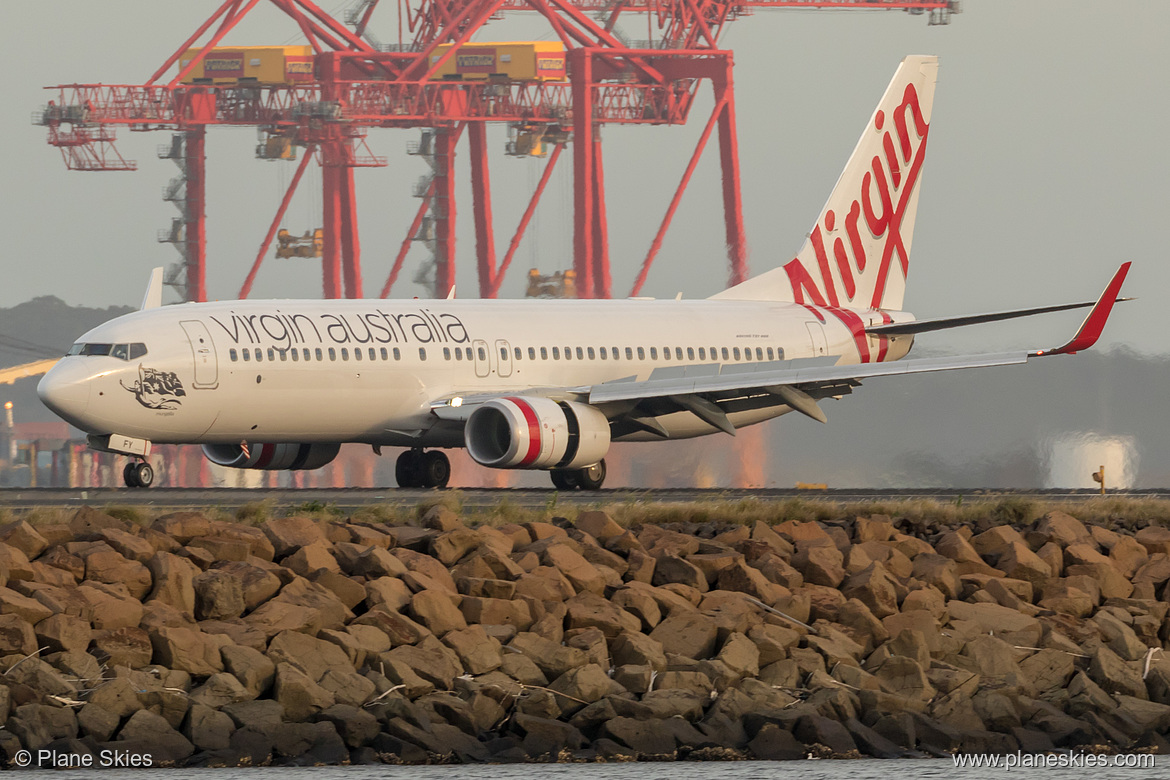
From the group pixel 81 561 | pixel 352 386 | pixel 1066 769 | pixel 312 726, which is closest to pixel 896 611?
pixel 1066 769

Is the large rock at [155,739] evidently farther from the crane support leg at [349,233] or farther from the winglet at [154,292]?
the crane support leg at [349,233]

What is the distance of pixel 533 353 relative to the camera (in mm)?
31156

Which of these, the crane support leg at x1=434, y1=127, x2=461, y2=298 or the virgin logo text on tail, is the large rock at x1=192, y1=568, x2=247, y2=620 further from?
the crane support leg at x1=434, y1=127, x2=461, y2=298

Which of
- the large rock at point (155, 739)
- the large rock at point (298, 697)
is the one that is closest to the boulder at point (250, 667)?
the large rock at point (298, 697)

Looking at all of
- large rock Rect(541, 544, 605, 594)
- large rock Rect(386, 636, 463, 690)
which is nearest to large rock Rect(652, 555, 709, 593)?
large rock Rect(541, 544, 605, 594)

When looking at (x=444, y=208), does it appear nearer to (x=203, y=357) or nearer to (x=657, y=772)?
(x=203, y=357)

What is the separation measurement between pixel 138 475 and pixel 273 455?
160 inches

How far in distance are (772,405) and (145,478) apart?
10.6 m

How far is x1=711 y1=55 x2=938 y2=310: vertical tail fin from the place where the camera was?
36656 millimetres

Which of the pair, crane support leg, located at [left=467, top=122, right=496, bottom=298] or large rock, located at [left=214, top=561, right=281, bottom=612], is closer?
large rock, located at [left=214, top=561, right=281, bottom=612]

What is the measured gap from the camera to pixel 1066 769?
13.0 meters
